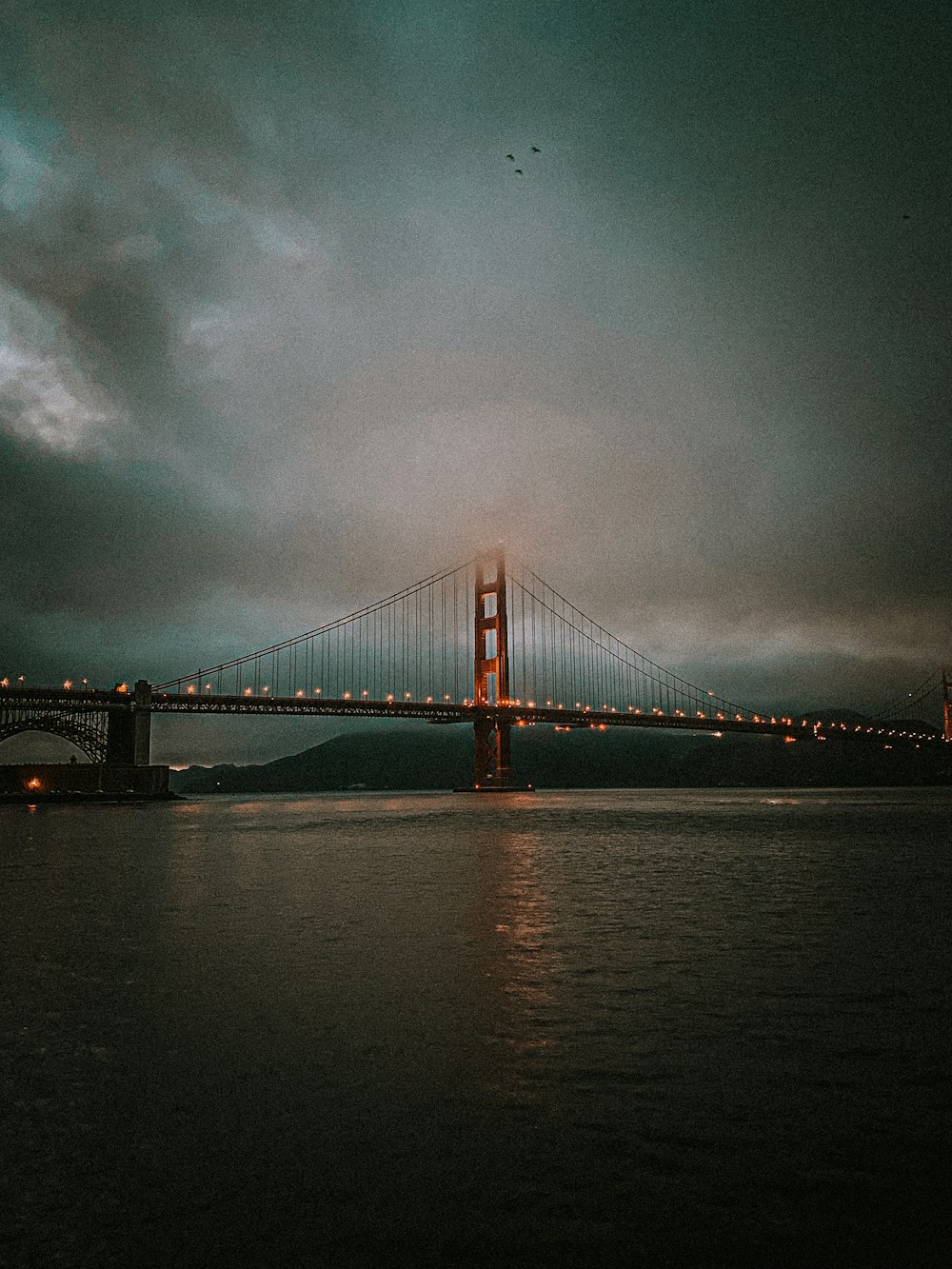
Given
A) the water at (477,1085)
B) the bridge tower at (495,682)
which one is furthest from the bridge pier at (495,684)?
the water at (477,1085)

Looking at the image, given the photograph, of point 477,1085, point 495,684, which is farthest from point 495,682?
point 477,1085

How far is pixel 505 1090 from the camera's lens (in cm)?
490

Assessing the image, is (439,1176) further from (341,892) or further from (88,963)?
(341,892)

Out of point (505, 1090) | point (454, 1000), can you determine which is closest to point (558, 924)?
point (454, 1000)

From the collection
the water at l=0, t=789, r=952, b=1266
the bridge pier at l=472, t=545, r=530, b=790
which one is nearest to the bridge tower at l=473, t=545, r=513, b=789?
the bridge pier at l=472, t=545, r=530, b=790

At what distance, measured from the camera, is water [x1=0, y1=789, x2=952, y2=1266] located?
11.0 feet

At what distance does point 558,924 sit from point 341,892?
16.1 feet

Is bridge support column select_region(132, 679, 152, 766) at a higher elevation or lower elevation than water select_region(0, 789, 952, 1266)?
higher

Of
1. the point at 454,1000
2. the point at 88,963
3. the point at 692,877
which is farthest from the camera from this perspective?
the point at 692,877

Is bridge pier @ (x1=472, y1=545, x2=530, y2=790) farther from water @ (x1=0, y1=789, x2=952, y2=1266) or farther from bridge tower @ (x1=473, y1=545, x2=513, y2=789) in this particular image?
water @ (x1=0, y1=789, x2=952, y2=1266)

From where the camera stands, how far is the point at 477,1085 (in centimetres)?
499

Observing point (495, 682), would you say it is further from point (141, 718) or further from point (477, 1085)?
point (477, 1085)

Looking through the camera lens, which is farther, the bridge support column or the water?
the bridge support column

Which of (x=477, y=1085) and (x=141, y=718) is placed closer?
(x=477, y=1085)
